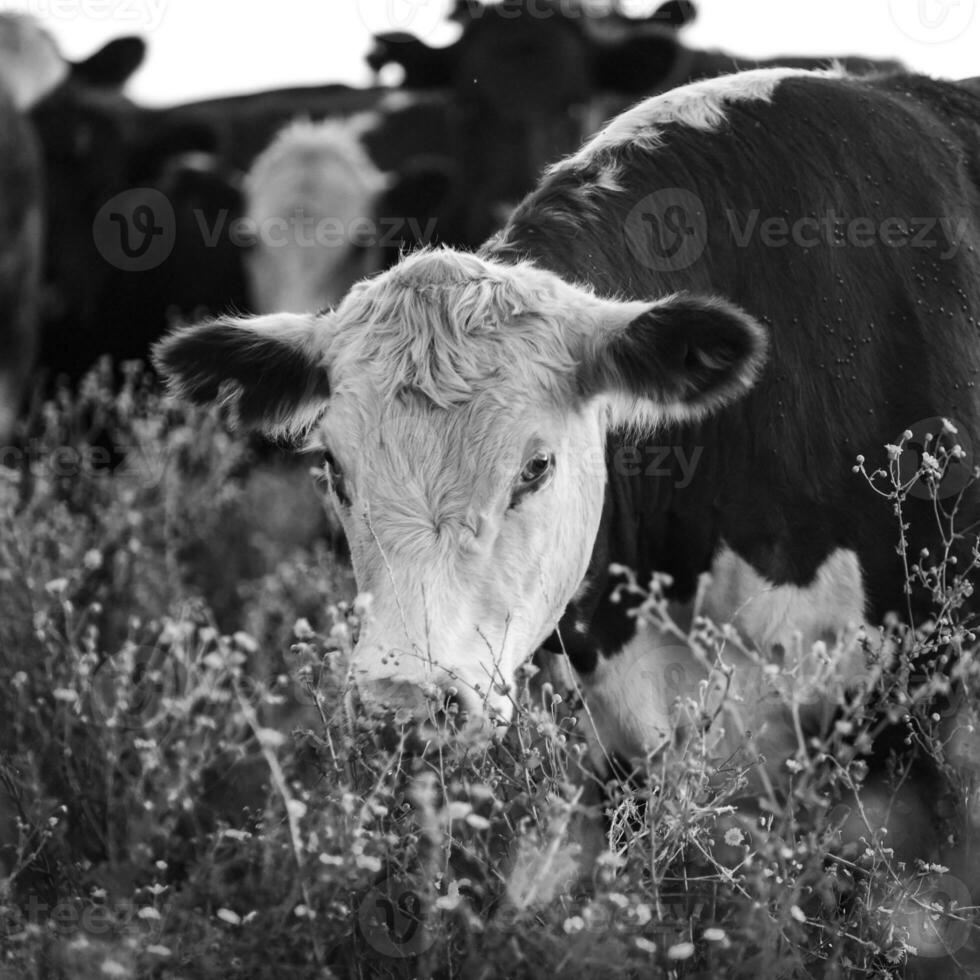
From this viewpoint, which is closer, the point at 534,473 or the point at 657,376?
the point at 534,473

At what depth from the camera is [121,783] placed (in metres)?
4.79

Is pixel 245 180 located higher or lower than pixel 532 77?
lower

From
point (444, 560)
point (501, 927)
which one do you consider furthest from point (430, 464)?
point (501, 927)

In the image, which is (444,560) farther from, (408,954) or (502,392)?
(408,954)

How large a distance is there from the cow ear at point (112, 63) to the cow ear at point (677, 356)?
407 inches

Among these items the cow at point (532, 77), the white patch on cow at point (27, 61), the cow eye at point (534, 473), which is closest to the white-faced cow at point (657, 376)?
the cow eye at point (534, 473)

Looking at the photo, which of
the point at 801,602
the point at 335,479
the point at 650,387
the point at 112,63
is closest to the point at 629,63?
the point at 112,63

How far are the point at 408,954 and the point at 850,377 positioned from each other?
1966 millimetres

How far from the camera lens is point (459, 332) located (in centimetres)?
376

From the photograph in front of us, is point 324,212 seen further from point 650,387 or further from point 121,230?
point 650,387

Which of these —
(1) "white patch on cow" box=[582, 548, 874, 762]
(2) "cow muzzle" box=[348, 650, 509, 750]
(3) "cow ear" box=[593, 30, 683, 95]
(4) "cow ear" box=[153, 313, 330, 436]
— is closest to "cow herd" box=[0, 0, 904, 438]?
(3) "cow ear" box=[593, 30, 683, 95]

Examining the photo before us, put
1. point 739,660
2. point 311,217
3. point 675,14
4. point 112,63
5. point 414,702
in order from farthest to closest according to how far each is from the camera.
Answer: point 112,63
point 311,217
point 675,14
point 739,660
point 414,702

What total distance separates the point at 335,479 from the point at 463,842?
938 mm

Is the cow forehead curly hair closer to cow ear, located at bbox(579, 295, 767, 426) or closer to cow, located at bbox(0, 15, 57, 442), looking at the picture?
cow ear, located at bbox(579, 295, 767, 426)
